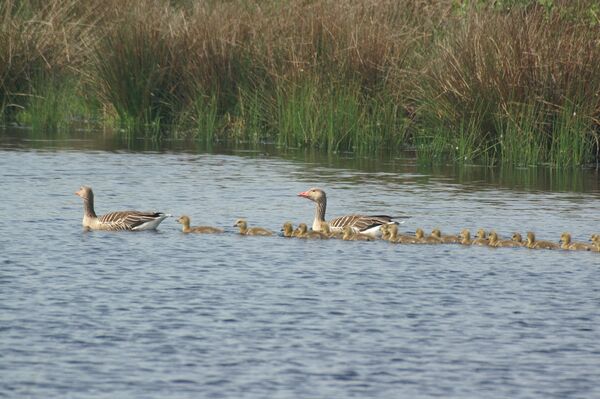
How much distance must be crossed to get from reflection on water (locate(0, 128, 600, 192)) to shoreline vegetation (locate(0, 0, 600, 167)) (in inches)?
12.9

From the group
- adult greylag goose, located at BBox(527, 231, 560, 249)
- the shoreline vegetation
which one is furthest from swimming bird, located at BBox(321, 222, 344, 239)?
the shoreline vegetation

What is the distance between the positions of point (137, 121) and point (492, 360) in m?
18.6

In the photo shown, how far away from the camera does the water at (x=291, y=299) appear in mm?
11109

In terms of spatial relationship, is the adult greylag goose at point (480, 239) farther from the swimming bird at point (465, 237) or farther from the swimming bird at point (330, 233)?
the swimming bird at point (330, 233)

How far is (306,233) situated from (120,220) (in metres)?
2.35

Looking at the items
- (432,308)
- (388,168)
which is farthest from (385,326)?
(388,168)

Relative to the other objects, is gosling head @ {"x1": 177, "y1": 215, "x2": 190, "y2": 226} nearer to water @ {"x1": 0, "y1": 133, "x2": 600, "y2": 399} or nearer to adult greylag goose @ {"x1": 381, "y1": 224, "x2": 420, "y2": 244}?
water @ {"x1": 0, "y1": 133, "x2": 600, "y2": 399}

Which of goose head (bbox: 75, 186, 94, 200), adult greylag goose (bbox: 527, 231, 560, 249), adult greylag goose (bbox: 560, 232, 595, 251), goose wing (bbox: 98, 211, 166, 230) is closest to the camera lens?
adult greylag goose (bbox: 560, 232, 595, 251)

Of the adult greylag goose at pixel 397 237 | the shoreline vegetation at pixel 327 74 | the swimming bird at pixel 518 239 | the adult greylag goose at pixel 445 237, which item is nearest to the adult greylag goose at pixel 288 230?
the adult greylag goose at pixel 397 237

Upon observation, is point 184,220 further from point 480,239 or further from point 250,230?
point 480,239

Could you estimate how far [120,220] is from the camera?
60.2 feet

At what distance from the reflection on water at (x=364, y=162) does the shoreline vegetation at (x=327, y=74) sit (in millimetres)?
328

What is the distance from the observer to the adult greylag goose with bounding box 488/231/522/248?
17234 mm

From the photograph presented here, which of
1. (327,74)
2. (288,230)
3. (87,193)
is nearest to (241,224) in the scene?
(288,230)
